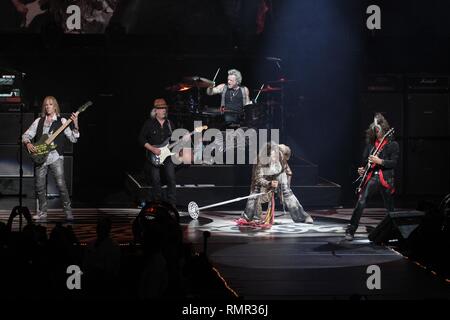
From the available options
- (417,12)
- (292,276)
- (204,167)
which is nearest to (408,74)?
(417,12)

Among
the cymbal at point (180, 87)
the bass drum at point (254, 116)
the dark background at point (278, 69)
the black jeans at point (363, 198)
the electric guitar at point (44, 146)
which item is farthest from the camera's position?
the dark background at point (278, 69)

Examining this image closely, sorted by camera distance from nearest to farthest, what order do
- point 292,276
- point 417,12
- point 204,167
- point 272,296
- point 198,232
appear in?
point 272,296 → point 292,276 → point 198,232 → point 204,167 → point 417,12

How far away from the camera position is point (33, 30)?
1730cm

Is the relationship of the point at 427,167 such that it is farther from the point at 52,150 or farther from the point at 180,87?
the point at 52,150

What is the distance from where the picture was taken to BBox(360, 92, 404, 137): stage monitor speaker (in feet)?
59.8

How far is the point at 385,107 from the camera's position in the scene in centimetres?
1831

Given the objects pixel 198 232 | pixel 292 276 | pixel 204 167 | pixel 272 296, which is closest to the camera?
pixel 272 296

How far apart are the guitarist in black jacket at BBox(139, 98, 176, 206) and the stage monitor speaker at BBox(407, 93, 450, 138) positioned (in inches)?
230

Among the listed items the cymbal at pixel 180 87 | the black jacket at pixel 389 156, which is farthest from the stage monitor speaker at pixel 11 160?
the black jacket at pixel 389 156

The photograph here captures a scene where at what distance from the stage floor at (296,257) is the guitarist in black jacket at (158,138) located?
0.59m

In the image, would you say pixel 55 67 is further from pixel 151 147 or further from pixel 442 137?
pixel 442 137

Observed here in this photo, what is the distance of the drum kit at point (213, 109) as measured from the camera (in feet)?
54.2

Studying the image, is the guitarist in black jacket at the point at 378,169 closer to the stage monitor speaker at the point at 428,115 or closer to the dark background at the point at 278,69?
the dark background at the point at 278,69

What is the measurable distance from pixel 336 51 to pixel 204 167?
345 centimetres
